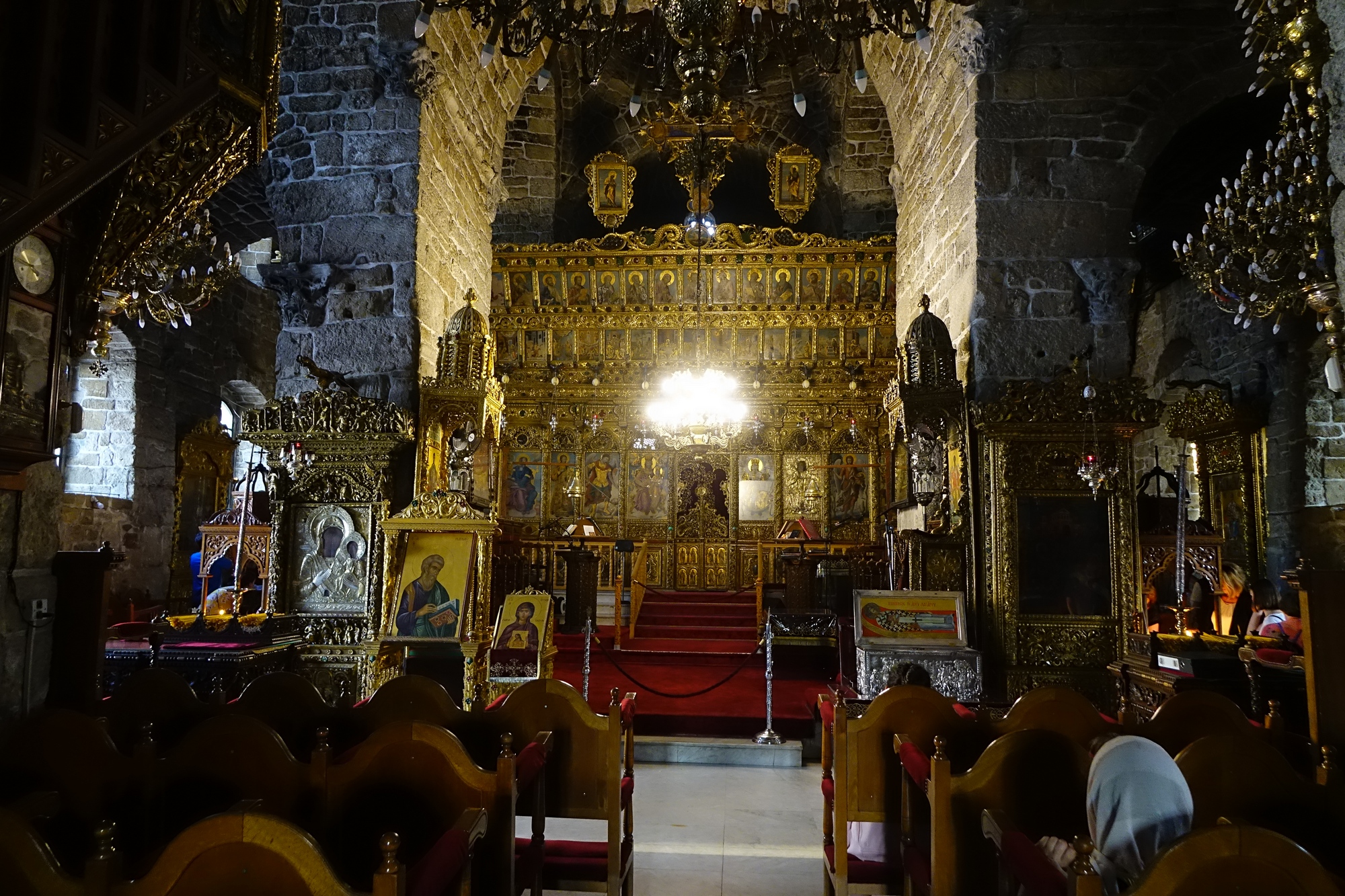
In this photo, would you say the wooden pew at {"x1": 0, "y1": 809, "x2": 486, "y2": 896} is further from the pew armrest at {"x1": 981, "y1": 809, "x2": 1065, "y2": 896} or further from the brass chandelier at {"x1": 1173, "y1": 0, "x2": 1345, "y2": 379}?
the brass chandelier at {"x1": 1173, "y1": 0, "x2": 1345, "y2": 379}

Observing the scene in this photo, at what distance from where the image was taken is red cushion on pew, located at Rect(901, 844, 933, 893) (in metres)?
3.17

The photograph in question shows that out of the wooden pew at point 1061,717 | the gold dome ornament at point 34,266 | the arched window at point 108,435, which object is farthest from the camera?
the arched window at point 108,435

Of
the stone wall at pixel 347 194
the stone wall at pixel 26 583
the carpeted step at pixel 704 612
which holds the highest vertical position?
the stone wall at pixel 347 194

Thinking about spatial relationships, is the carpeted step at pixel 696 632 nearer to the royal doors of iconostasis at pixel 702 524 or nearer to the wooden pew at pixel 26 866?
the royal doors of iconostasis at pixel 702 524

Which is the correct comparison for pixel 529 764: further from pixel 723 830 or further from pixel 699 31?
pixel 699 31

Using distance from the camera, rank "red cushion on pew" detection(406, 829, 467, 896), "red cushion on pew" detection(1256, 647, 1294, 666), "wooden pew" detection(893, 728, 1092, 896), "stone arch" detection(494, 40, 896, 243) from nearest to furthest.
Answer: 1. "red cushion on pew" detection(406, 829, 467, 896)
2. "wooden pew" detection(893, 728, 1092, 896)
3. "red cushion on pew" detection(1256, 647, 1294, 666)
4. "stone arch" detection(494, 40, 896, 243)

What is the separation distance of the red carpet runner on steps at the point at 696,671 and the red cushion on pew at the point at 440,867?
4.12 meters

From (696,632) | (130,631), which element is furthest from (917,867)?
(696,632)

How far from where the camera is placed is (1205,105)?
749cm

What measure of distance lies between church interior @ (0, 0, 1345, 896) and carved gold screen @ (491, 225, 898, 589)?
8 centimetres

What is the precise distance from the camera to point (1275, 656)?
5059 millimetres

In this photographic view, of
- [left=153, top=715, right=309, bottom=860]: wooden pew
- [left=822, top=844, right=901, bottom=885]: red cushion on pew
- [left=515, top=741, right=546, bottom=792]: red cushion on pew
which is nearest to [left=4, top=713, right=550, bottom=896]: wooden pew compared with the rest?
[left=153, top=715, right=309, bottom=860]: wooden pew

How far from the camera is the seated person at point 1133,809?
2.10 metres

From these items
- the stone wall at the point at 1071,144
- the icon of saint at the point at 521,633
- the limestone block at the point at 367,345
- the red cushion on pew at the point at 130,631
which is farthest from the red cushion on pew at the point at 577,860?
the stone wall at the point at 1071,144
